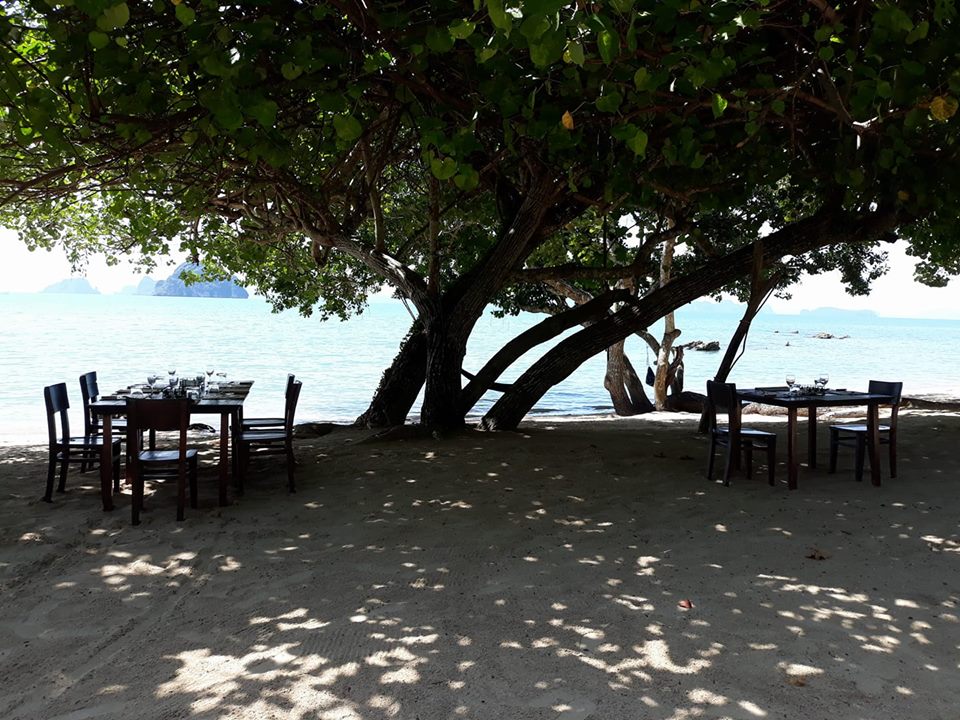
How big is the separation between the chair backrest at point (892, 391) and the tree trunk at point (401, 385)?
5.65m

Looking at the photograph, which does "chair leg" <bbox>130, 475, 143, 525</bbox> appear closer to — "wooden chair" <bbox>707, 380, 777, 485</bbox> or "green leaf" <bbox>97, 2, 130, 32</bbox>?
"green leaf" <bbox>97, 2, 130, 32</bbox>

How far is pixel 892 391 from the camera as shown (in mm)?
7082

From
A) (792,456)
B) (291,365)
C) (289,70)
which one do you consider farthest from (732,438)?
(291,365)

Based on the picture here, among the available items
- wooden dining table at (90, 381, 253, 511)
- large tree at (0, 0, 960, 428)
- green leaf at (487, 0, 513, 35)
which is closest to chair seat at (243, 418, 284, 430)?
wooden dining table at (90, 381, 253, 511)

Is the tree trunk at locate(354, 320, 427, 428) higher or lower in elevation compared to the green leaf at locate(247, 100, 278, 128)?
lower

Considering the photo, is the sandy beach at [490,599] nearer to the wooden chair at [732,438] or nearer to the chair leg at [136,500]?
the chair leg at [136,500]

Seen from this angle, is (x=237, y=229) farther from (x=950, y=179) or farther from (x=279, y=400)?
(x=279, y=400)

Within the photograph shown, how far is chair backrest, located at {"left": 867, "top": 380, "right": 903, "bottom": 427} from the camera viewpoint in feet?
22.9

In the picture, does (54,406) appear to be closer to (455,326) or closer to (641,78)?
(455,326)

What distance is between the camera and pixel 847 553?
4.88 meters

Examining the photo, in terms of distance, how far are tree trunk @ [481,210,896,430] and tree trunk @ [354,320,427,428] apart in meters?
1.25

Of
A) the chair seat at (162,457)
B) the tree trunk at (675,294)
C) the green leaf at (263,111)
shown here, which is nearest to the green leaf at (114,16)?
the green leaf at (263,111)

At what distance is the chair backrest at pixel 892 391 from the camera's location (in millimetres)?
6984

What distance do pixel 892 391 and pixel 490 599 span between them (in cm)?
486
